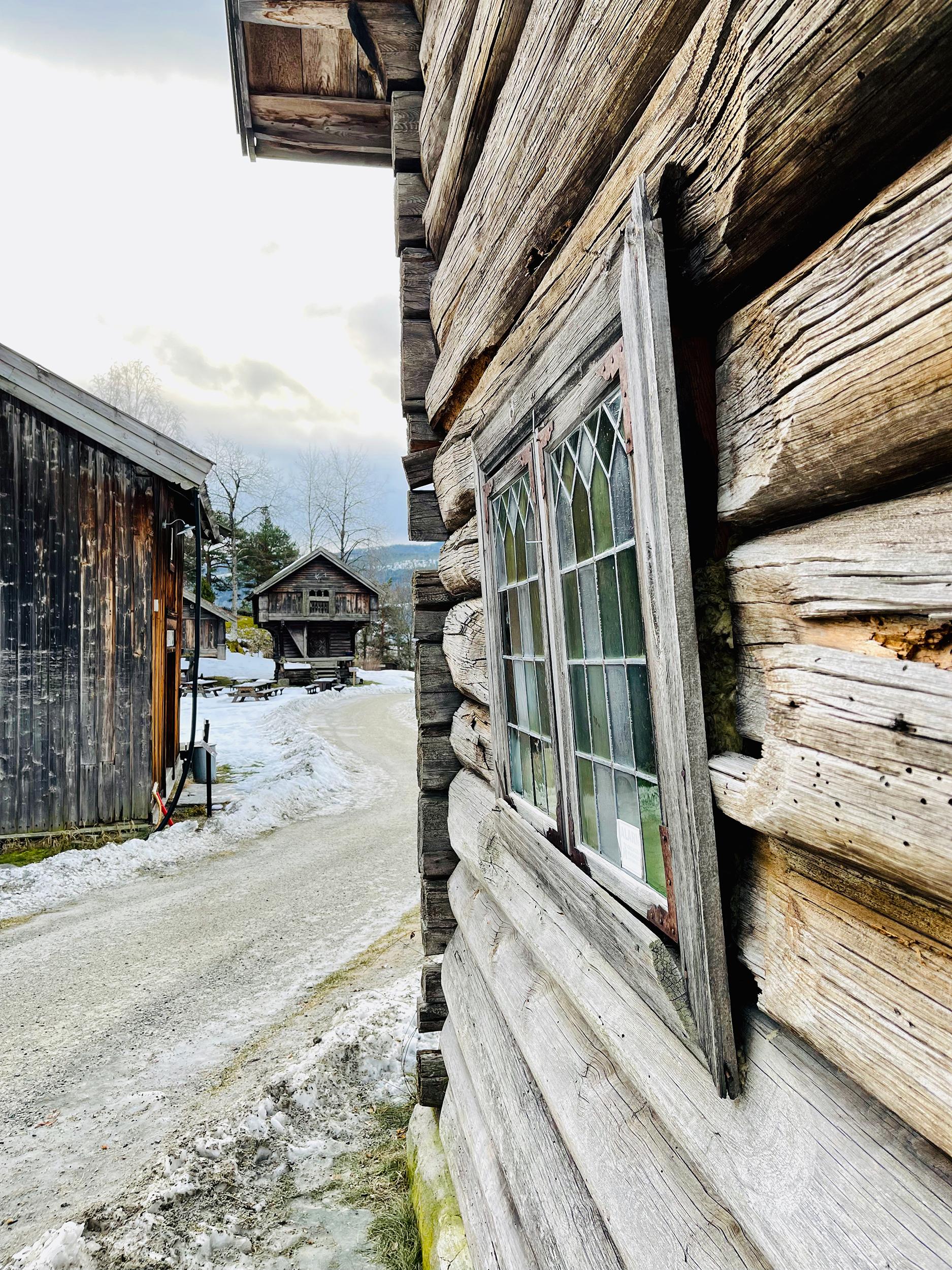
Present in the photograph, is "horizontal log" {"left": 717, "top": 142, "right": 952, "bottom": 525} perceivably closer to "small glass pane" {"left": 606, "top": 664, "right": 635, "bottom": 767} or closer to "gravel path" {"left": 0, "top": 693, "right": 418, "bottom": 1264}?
"small glass pane" {"left": 606, "top": 664, "right": 635, "bottom": 767}

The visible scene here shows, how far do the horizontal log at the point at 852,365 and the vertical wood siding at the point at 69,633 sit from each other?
306 inches

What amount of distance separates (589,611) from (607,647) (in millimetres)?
115

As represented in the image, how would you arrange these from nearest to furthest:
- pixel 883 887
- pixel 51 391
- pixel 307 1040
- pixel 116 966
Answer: pixel 883 887, pixel 307 1040, pixel 116 966, pixel 51 391

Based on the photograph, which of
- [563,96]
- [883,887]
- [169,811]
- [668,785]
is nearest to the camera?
[883,887]

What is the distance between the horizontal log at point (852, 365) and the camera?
66 centimetres

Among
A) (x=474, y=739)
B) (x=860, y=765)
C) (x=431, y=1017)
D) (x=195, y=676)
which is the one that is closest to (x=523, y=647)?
(x=474, y=739)

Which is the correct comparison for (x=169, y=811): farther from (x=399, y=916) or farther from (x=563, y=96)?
(x=563, y=96)

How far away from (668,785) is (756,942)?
0.82 feet

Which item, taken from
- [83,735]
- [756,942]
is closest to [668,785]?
[756,942]

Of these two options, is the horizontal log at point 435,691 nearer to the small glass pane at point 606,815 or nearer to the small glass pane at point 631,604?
the small glass pane at point 606,815

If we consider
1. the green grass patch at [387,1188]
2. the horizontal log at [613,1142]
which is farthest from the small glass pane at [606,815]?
the green grass patch at [387,1188]

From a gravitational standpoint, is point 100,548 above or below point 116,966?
above

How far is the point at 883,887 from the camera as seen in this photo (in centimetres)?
75

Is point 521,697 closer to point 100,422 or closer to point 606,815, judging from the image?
point 606,815
